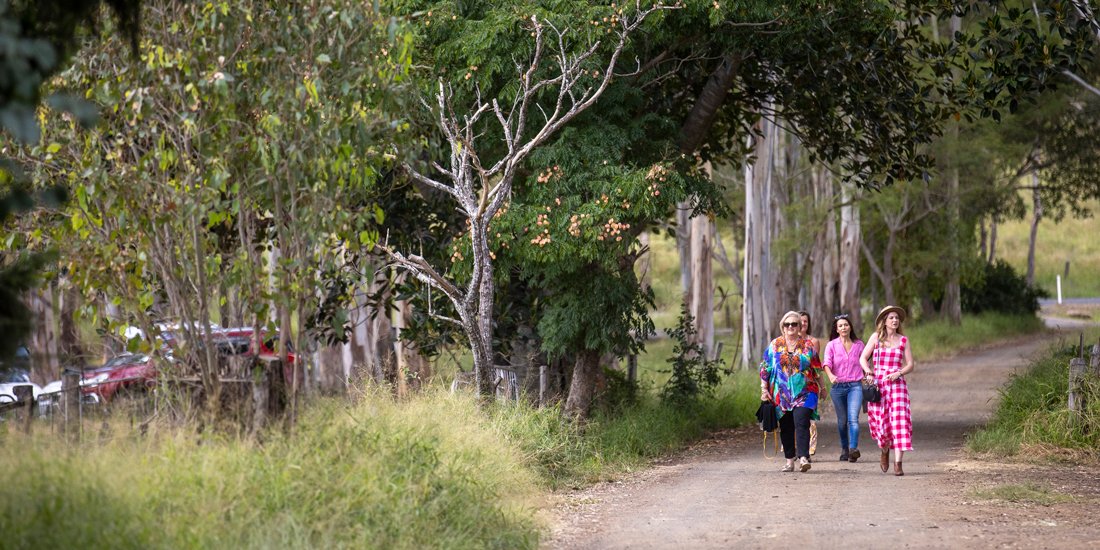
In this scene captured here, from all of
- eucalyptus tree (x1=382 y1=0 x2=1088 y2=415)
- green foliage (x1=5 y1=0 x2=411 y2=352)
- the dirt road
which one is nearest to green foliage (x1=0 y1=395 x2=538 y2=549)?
the dirt road

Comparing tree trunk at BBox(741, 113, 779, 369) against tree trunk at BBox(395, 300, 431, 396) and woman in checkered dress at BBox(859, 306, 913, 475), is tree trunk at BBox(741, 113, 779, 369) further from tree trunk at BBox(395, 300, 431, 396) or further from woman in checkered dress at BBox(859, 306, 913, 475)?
woman in checkered dress at BBox(859, 306, 913, 475)

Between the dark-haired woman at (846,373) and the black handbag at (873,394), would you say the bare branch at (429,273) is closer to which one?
the dark-haired woman at (846,373)

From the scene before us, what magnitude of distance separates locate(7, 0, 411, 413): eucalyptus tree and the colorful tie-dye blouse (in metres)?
5.12

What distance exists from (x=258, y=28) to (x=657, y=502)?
16.9 ft

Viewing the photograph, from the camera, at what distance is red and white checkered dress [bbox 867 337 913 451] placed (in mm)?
12422

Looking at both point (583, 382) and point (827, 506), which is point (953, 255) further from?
point (827, 506)

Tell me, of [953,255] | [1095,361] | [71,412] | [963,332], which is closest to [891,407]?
[1095,361]

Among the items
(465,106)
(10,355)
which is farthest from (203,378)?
(465,106)

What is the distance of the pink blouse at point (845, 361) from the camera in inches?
527

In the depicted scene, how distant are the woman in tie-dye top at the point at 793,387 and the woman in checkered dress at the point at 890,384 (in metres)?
0.56

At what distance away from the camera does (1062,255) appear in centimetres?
7469

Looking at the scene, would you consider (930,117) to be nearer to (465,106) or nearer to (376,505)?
(465,106)

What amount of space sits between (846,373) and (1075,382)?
250 centimetres

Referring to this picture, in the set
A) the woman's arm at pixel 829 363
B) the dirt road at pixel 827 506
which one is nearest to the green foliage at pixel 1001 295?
the dirt road at pixel 827 506
